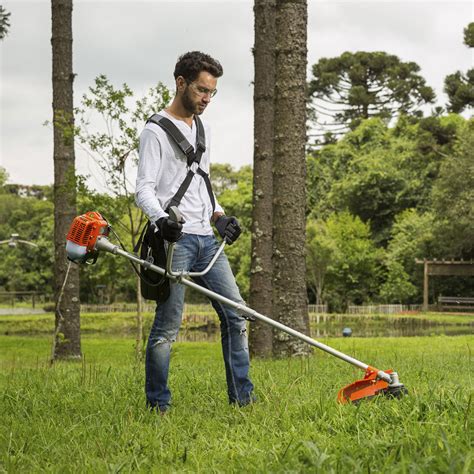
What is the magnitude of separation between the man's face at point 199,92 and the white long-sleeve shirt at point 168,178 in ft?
0.35

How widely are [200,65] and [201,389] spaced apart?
84.1 inches

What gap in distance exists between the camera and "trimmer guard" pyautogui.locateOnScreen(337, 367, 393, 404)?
A: 441 cm

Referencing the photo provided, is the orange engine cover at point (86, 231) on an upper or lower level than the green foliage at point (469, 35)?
lower

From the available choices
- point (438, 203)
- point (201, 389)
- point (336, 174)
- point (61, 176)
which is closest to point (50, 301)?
point (336, 174)

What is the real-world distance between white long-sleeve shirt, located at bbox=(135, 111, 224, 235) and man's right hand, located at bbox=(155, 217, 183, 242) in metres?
0.17

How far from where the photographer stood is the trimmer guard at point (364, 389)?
14.5 ft

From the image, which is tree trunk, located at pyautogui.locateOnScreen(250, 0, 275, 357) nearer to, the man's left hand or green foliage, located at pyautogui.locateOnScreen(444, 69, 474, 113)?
the man's left hand

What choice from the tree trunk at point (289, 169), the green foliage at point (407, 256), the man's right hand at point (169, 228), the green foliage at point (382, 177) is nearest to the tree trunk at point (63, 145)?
the tree trunk at point (289, 169)

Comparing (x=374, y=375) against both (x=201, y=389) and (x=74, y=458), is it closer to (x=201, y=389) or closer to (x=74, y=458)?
(x=201, y=389)

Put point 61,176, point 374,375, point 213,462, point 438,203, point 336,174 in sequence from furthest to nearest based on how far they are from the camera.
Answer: point 336,174, point 438,203, point 61,176, point 374,375, point 213,462

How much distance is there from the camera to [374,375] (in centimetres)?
450

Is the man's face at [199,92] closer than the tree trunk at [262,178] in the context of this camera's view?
Yes

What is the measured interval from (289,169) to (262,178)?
4.96 ft

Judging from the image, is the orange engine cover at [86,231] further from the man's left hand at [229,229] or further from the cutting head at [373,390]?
the cutting head at [373,390]
